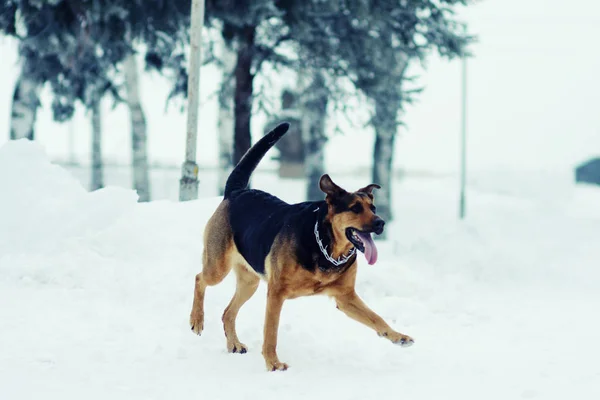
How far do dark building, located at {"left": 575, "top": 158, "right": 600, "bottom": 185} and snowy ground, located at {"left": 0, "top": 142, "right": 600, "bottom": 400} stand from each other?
53865 mm

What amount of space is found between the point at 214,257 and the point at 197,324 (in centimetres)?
66

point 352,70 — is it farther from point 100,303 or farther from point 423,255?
point 100,303

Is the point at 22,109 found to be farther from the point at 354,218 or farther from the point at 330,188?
the point at 354,218

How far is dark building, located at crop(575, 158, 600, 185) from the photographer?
6556cm

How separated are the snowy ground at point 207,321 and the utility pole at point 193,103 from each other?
1.82m

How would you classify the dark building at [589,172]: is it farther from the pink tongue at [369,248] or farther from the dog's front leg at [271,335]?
the pink tongue at [369,248]

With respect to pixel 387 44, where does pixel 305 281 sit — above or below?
below

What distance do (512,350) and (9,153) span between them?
23.9 feet

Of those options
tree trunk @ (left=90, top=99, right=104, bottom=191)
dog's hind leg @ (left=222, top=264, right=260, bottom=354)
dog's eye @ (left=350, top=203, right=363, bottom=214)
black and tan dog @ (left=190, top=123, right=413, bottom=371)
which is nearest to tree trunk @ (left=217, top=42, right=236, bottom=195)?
tree trunk @ (left=90, top=99, right=104, bottom=191)

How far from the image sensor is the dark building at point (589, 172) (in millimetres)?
65562

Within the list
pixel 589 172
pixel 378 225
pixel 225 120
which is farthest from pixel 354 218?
pixel 589 172

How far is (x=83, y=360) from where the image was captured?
682 cm

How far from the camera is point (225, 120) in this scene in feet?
78.0

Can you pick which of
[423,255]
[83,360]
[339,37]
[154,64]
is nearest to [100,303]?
[83,360]
